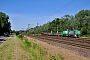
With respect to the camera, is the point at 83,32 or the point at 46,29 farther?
the point at 46,29

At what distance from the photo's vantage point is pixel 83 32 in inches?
2872

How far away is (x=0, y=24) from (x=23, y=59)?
98932 mm

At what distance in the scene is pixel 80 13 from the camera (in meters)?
115

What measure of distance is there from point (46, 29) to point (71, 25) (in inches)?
1873

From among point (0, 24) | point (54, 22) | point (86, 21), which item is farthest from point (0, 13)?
point (86, 21)

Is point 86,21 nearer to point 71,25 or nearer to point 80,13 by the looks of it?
point 71,25

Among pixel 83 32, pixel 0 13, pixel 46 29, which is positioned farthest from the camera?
pixel 46 29

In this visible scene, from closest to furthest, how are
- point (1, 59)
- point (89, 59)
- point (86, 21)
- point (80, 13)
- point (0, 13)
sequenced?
1. point (1, 59)
2. point (89, 59)
3. point (86, 21)
4. point (80, 13)
5. point (0, 13)

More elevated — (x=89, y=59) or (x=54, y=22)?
(x=54, y=22)

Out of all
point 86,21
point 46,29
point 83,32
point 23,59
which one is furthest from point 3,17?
point 23,59

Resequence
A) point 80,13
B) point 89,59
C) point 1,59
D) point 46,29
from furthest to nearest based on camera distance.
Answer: point 46,29, point 80,13, point 89,59, point 1,59

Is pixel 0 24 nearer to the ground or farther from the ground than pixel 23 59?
farther from the ground

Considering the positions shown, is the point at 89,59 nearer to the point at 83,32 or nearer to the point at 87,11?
the point at 83,32

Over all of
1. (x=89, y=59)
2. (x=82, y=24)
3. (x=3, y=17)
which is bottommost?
(x=89, y=59)
